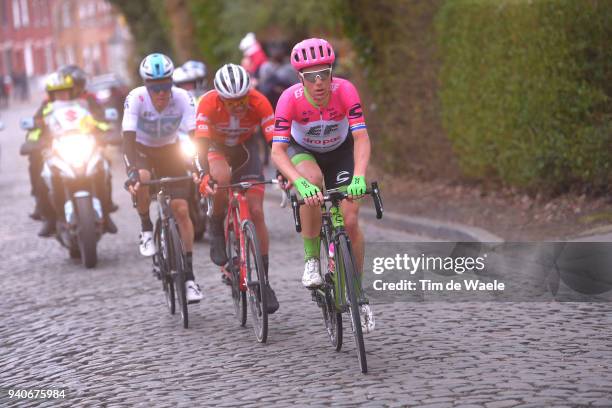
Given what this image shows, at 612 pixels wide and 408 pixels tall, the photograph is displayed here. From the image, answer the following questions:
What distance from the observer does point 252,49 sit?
20.1 m

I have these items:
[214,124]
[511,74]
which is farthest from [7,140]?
[214,124]

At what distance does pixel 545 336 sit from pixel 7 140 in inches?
1340

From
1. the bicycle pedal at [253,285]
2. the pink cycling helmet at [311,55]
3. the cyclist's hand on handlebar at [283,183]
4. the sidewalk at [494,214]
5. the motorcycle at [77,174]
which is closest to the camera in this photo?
the pink cycling helmet at [311,55]

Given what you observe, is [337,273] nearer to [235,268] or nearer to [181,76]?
[235,268]

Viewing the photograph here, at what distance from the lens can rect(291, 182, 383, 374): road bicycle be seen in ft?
22.0

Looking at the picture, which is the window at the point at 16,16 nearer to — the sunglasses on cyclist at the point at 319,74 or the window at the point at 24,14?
the window at the point at 24,14

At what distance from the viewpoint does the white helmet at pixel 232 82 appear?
8.30 metres

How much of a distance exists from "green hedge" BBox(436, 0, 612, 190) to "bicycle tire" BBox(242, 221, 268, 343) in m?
4.48

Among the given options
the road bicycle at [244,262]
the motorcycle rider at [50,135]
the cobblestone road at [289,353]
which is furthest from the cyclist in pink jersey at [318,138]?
the motorcycle rider at [50,135]

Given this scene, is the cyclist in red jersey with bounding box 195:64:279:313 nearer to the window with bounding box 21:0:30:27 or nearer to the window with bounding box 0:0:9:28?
the window with bounding box 21:0:30:27

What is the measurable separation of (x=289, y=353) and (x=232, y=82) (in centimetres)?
192

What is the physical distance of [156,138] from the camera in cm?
984

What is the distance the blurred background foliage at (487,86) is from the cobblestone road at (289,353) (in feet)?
9.83

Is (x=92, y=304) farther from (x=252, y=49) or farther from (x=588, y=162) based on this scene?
(x=252, y=49)
